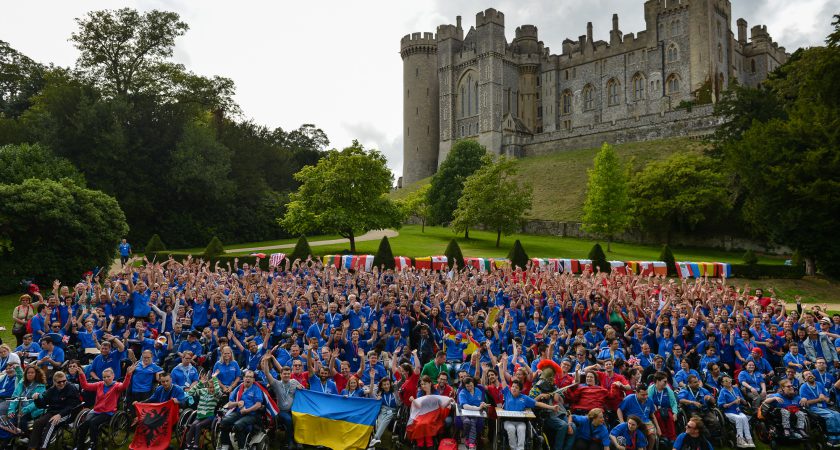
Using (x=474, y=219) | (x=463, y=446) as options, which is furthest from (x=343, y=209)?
(x=463, y=446)

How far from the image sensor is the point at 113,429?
970 centimetres

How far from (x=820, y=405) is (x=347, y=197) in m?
31.4

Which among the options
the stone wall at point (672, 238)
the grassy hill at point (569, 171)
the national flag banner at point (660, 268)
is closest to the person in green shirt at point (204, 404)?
the national flag banner at point (660, 268)

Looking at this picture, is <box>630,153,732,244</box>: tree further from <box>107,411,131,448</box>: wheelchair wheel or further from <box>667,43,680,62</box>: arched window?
<box>107,411,131,448</box>: wheelchair wheel

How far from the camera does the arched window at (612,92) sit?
80.8 m

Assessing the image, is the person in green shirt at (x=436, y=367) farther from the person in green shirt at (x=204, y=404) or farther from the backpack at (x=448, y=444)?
the person in green shirt at (x=204, y=404)

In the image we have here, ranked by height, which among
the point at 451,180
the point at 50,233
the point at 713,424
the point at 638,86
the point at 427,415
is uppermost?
the point at 638,86

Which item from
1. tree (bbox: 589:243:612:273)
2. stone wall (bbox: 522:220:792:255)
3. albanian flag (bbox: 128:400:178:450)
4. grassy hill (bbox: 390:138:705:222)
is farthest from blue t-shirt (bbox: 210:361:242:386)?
grassy hill (bbox: 390:138:705:222)

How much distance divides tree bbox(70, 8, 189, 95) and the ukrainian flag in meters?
42.7

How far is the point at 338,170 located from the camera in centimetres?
3934

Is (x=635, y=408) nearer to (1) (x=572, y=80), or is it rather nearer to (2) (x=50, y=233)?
(2) (x=50, y=233)

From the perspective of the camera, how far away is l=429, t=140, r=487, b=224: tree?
190 feet

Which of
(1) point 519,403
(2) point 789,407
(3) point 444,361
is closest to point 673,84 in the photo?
(2) point 789,407

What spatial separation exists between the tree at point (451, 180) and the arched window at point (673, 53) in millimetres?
30049
